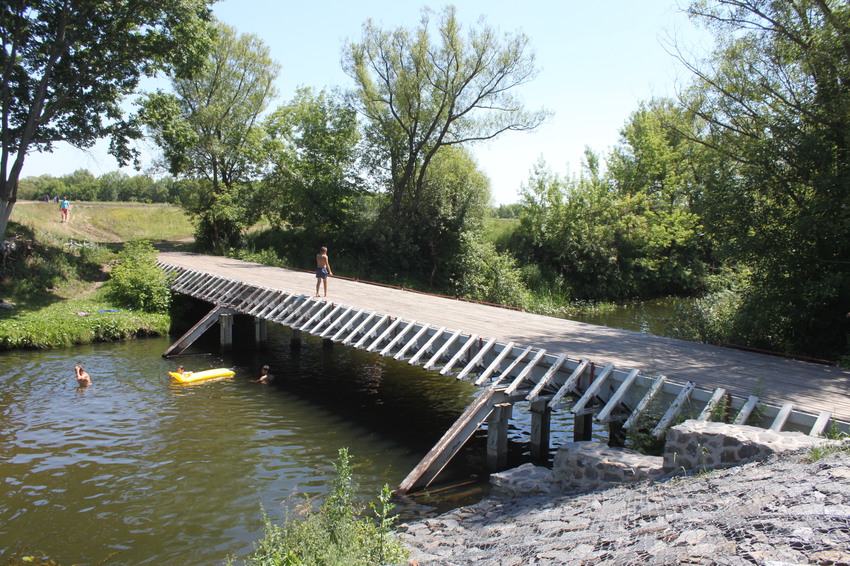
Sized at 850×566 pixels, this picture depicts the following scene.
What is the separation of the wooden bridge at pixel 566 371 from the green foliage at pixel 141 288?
27.9 ft

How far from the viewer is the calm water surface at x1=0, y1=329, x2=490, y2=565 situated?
873 cm

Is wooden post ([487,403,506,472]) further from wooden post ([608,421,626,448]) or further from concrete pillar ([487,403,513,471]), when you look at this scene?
wooden post ([608,421,626,448])

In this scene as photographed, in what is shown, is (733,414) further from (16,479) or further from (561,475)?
(16,479)

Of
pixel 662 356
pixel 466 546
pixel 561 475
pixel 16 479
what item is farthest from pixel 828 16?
pixel 16 479

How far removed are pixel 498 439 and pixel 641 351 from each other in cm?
396

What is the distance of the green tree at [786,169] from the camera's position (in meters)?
13.6

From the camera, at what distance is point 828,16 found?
13.6m

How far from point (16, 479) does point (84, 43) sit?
67.9 feet

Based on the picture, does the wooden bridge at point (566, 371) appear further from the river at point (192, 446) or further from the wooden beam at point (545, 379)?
the river at point (192, 446)

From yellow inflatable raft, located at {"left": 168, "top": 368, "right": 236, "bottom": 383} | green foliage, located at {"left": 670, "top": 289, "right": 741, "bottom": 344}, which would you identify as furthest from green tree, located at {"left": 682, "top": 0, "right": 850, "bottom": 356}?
yellow inflatable raft, located at {"left": 168, "top": 368, "right": 236, "bottom": 383}

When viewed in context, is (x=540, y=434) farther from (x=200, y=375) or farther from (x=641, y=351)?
(x=200, y=375)

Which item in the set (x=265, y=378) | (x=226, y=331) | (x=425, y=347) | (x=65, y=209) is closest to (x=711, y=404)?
(x=425, y=347)

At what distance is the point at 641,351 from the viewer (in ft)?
42.0

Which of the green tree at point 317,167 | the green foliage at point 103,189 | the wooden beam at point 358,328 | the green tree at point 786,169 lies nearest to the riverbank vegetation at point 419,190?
the green tree at point 317,167
